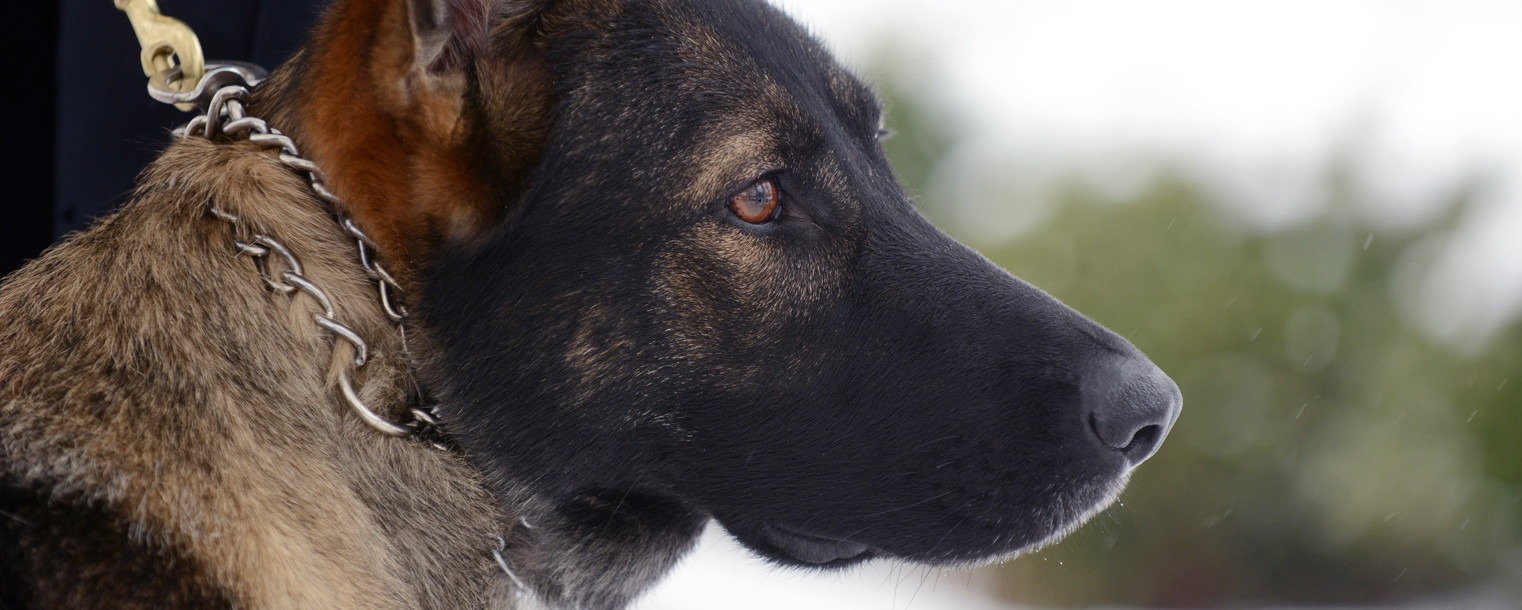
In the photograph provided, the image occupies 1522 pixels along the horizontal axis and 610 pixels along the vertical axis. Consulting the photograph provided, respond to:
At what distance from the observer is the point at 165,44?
2006 mm

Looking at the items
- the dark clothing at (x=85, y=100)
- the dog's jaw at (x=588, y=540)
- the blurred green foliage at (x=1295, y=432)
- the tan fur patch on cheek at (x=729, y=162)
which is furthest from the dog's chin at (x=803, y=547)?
the blurred green foliage at (x=1295, y=432)

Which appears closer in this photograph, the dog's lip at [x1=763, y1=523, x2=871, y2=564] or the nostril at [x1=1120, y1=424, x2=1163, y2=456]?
the nostril at [x1=1120, y1=424, x2=1163, y2=456]

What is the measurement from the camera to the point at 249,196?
1767 mm

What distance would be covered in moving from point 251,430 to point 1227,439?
7933 millimetres

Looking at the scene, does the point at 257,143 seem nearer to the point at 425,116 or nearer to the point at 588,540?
the point at 425,116

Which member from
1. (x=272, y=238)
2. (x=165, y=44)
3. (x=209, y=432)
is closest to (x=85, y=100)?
(x=165, y=44)

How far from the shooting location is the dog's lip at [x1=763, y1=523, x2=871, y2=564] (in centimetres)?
203

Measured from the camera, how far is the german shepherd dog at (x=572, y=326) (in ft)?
5.68

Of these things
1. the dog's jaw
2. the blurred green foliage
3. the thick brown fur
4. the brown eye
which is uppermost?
the brown eye

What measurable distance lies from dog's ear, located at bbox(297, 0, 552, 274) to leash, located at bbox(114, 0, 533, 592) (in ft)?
0.11

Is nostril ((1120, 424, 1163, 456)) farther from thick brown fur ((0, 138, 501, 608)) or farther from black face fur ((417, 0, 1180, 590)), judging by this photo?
thick brown fur ((0, 138, 501, 608))

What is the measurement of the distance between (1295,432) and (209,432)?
831 centimetres

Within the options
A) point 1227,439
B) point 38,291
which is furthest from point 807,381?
point 1227,439

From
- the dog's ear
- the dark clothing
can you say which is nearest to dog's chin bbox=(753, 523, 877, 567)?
the dog's ear
